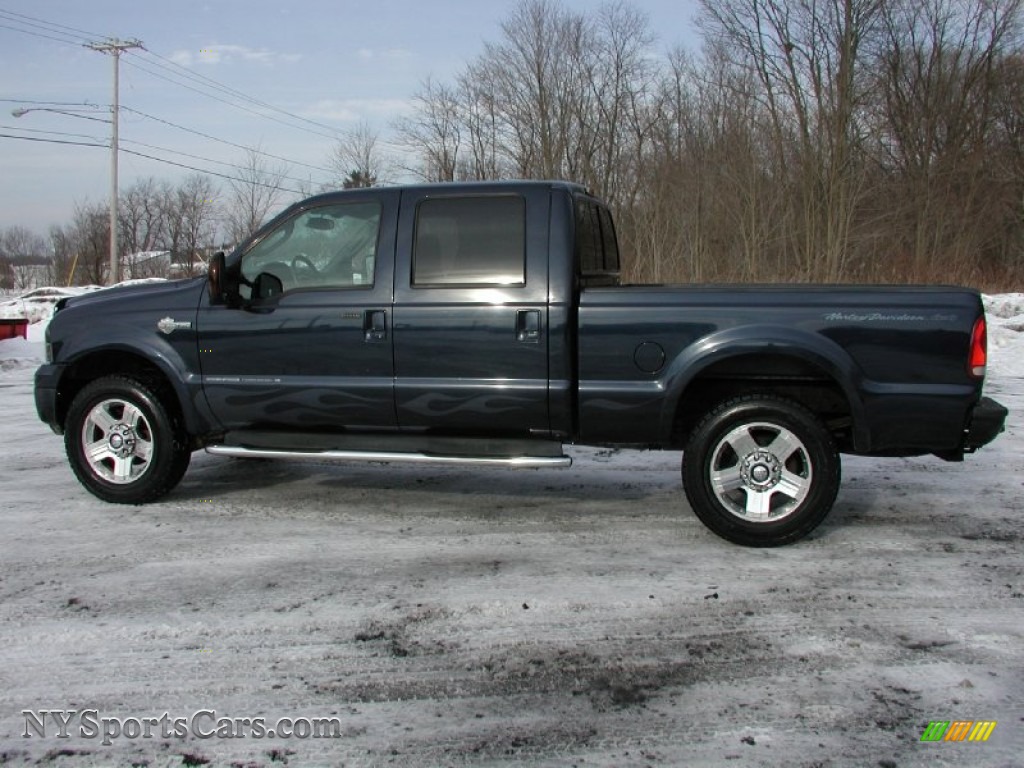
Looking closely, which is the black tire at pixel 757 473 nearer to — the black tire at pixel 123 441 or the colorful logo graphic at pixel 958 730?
the colorful logo graphic at pixel 958 730

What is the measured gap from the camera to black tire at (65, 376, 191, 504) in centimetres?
529

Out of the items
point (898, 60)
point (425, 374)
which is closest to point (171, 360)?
point (425, 374)

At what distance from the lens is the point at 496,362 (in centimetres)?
471

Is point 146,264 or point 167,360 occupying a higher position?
point 146,264

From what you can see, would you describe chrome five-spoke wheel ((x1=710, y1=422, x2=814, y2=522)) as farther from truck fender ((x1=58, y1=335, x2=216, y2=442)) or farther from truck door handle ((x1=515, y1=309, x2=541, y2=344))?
truck fender ((x1=58, y1=335, x2=216, y2=442))

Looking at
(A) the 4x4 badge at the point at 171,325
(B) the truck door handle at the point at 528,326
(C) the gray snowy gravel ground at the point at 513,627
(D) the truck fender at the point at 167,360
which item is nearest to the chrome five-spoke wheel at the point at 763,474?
(C) the gray snowy gravel ground at the point at 513,627

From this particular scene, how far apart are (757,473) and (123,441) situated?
3.98 metres

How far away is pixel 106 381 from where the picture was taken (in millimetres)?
5340

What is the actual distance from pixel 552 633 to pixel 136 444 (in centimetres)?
332

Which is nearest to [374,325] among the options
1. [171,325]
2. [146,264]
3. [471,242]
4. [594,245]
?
[471,242]

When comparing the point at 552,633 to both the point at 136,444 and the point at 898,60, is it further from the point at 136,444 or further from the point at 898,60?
the point at 898,60

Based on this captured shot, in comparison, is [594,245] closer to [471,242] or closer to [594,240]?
[594,240]

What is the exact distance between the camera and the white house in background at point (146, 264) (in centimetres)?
4847

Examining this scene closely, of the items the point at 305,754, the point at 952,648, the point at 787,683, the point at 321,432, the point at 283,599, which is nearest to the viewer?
the point at 305,754
